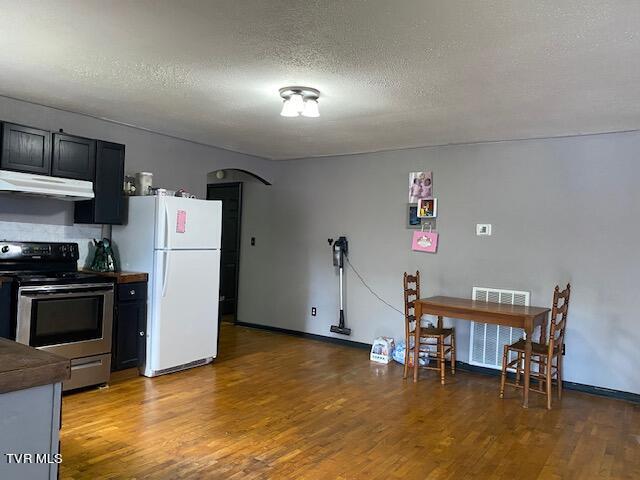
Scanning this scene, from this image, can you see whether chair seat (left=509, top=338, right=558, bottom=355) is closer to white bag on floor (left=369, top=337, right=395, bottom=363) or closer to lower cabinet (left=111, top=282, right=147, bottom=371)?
white bag on floor (left=369, top=337, right=395, bottom=363)

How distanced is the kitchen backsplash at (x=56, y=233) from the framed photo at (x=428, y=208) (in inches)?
123

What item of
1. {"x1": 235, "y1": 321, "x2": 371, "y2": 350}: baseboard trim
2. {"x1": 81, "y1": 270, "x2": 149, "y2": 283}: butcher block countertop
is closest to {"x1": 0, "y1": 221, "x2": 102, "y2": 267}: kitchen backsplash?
{"x1": 81, "y1": 270, "x2": 149, "y2": 283}: butcher block countertop

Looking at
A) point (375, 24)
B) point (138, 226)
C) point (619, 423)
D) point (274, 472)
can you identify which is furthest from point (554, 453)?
point (138, 226)

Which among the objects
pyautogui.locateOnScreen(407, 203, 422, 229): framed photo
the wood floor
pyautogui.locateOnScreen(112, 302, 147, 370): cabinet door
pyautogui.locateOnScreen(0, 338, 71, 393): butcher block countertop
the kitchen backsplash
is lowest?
the wood floor

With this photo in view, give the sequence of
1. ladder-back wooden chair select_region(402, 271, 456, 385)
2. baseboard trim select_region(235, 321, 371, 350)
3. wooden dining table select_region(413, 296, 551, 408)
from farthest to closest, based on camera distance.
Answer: baseboard trim select_region(235, 321, 371, 350)
ladder-back wooden chair select_region(402, 271, 456, 385)
wooden dining table select_region(413, 296, 551, 408)

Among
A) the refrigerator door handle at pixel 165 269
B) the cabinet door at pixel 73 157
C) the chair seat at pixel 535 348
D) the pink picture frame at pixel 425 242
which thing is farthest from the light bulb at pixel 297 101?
the chair seat at pixel 535 348

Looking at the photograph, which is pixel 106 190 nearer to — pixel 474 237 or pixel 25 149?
pixel 25 149

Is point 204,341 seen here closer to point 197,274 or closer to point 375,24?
point 197,274

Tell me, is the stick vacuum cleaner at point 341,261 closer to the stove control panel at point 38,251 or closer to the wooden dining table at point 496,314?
the wooden dining table at point 496,314

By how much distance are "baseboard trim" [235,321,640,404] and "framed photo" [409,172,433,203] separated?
1718 millimetres

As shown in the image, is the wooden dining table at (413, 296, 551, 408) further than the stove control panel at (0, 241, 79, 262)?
Yes

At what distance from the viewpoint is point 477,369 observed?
473 cm

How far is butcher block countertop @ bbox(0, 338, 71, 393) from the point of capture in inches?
46.1

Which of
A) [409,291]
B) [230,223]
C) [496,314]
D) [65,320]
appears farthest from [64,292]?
[230,223]
